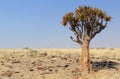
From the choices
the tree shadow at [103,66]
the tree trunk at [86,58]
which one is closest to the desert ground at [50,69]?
the tree shadow at [103,66]

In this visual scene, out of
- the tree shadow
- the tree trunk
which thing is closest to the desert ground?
the tree shadow

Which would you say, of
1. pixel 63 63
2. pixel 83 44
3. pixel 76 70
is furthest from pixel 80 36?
pixel 63 63

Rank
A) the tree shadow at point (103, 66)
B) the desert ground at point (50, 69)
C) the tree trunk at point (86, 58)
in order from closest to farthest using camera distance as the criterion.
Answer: the desert ground at point (50, 69)
the tree trunk at point (86, 58)
the tree shadow at point (103, 66)

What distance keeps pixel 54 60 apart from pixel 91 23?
6.13 metres

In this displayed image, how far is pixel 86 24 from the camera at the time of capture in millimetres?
22641

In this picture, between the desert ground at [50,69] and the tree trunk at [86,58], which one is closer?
the desert ground at [50,69]

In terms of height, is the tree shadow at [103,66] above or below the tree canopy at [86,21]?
below

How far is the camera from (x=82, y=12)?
73.2ft

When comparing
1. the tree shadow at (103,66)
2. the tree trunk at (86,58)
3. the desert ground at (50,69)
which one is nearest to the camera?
the desert ground at (50,69)

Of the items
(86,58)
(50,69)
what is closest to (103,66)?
(86,58)

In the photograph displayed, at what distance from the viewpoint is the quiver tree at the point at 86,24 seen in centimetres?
2239

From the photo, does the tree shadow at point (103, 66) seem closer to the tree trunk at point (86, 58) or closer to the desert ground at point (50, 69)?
the desert ground at point (50, 69)

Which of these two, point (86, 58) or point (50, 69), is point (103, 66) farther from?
point (50, 69)

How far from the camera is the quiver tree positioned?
2239 cm
